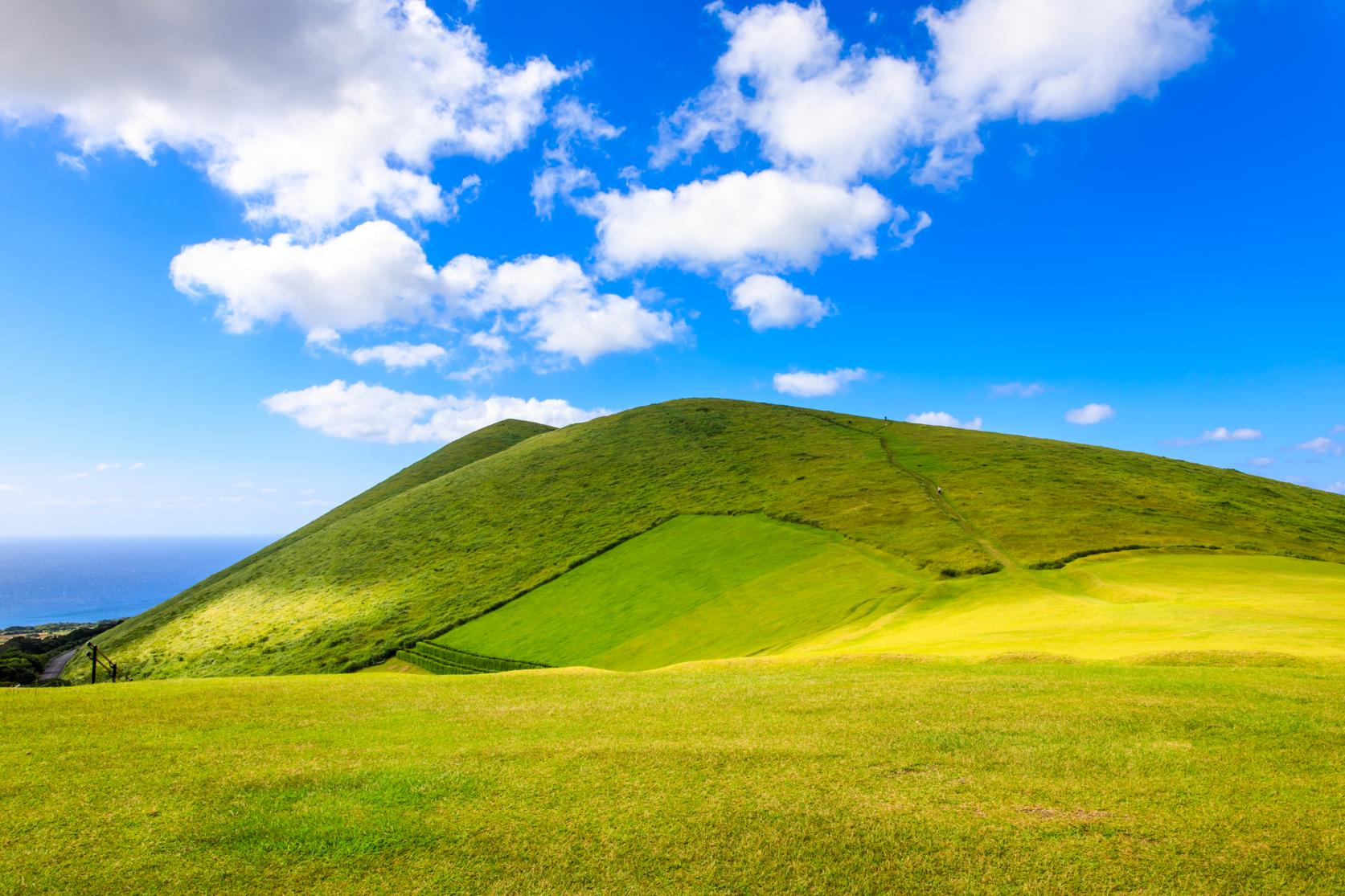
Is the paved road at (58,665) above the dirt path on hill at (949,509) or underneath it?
underneath

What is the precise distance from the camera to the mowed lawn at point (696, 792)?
9.39 meters

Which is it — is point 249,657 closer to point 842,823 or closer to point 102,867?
point 102,867

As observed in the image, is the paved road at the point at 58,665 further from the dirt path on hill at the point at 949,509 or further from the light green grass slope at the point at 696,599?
the dirt path on hill at the point at 949,509

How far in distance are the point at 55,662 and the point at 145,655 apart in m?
11.5

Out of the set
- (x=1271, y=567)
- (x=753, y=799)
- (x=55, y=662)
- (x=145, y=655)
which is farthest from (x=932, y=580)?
(x=55, y=662)

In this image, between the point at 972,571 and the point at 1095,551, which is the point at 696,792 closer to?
the point at 972,571

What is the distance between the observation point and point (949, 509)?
6312 centimetres

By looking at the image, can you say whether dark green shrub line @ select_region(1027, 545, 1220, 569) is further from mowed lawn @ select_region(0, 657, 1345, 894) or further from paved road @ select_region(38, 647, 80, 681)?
paved road @ select_region(38, 647, 80, 681)

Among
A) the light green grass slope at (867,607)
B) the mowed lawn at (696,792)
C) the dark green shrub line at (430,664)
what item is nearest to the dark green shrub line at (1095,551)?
the light green grass slope at (867,607)

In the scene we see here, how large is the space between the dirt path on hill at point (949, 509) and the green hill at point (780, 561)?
1.23 feet

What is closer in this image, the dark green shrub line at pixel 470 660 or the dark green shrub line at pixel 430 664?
the dark green shrub line at pixel 470 660

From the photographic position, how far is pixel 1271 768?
40.2 ft

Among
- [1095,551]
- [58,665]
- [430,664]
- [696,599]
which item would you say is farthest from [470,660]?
[58,665]

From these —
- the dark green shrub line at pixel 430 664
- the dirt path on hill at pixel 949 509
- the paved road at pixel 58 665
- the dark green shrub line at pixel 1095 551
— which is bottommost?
the dark green shrub line at pixel 430 664
